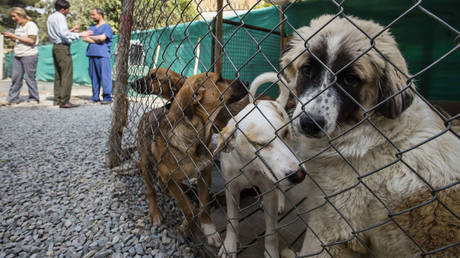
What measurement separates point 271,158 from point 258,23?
4908mm

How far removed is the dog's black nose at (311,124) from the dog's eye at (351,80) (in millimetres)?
265

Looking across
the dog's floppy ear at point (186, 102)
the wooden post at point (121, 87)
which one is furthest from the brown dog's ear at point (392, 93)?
the wooden post at point (121, 87)

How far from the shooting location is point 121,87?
9.77 ft

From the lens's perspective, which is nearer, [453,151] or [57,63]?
[453,151]

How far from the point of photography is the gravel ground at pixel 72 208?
77.4 inches

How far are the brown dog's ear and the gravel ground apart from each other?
1595mm

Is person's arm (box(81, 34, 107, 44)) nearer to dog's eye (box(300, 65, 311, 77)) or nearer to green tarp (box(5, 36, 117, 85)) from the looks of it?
green tarp (box(5, 36, 117, 85))

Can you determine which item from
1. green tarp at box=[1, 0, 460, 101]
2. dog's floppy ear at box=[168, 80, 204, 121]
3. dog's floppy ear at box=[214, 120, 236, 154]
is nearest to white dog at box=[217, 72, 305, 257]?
dog's floppy ear at box=[214, 120, 236, 154]

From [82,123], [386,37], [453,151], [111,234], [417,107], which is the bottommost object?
[82,123]

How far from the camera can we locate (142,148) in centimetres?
257

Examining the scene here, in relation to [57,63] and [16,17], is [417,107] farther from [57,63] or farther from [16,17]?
[16,17]

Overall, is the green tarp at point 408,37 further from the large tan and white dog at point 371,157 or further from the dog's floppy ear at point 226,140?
the large tan and white dog at point 371,157

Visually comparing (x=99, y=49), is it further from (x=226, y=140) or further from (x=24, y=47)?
(x=226, y=140)

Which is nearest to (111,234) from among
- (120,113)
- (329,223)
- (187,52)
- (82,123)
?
(120,113)
